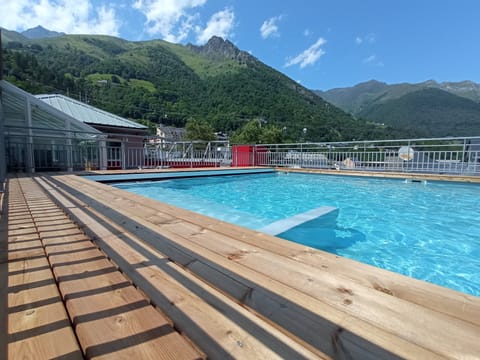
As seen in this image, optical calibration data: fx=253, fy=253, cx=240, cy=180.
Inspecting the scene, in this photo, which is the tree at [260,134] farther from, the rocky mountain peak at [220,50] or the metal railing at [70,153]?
the rocky mountain peak at [220,50]

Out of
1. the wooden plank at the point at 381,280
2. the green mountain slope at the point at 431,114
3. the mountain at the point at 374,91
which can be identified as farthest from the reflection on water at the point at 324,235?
the mountain at the point at 374,91

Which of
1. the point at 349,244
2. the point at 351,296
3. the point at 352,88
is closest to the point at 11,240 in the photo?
the point at 351,296

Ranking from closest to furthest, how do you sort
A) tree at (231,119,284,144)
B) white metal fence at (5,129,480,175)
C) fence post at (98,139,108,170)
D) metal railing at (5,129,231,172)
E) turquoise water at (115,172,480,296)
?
turquoise water at (115,172,480,296) < metal railing at (5,129,231,172) < white metal fence at (5,129,480,175) < fence post at (98,139,108,170) < tree at (231,119,284,144)

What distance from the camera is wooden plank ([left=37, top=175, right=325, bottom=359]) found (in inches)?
23.5

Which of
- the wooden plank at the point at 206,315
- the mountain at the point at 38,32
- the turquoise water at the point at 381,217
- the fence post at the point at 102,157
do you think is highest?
the mountain at the point at 38,32

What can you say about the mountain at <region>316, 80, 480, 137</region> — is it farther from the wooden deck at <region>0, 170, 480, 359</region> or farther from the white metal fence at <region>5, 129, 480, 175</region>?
the wooden deck at <region>0, 170, 480, 359</region>

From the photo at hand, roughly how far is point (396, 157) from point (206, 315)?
8.70m

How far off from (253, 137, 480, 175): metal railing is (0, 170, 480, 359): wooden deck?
690 cm

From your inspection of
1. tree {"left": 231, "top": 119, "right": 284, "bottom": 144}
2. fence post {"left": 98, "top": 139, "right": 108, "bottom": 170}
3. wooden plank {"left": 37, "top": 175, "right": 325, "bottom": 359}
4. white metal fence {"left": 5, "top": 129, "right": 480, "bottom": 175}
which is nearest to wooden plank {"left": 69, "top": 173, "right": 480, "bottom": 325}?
wooden plank {"left": 37, "top": 175, "right": 325, "bottom": 359}

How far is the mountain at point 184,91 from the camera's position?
125 feet

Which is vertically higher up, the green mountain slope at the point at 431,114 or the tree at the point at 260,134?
the green mountain slope at the point at 431,114

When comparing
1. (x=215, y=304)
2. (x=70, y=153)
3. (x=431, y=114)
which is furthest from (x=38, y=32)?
(x=215, y=304)

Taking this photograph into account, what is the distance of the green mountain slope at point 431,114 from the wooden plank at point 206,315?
176 ft

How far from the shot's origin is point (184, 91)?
53.2 metres
